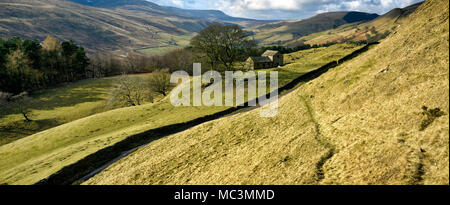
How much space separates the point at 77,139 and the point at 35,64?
6548 cm

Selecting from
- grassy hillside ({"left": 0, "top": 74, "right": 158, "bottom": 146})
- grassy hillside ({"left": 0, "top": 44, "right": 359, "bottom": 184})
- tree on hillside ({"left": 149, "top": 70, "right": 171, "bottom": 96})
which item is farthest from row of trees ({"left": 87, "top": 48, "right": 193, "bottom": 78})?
grassy hillside ({"left": 0, "top": 44, "right": 359, "bottom": 184})

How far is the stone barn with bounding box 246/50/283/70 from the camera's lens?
83.1 m

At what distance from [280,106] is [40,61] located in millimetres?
97153

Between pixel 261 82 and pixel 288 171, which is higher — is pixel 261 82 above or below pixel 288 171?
above

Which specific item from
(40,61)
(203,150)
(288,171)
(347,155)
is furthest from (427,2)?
(40,61)

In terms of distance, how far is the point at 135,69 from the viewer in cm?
13525

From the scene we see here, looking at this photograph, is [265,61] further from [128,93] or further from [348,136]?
[348,136]

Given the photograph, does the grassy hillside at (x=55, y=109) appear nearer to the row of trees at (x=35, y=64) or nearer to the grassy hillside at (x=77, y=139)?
the row of trees at (x=35, y=64)

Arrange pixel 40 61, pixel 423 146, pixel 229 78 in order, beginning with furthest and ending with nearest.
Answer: pixel 40 61, pixel 229 78, pixel 423 146

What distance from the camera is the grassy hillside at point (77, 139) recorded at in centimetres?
3030

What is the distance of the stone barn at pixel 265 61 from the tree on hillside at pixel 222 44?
22684 millimetres

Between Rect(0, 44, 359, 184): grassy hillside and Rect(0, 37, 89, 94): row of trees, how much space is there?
4630cm

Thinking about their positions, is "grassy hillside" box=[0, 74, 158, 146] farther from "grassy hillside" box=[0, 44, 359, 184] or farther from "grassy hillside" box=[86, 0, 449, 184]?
"grassy hillside" box=[86, 0, 449, 184]

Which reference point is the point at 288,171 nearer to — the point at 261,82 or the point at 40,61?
the point at 261,82
